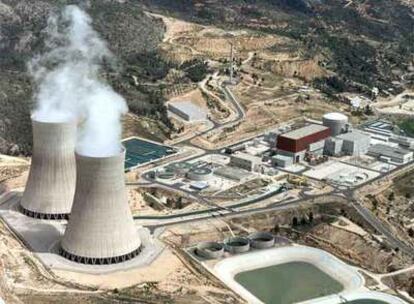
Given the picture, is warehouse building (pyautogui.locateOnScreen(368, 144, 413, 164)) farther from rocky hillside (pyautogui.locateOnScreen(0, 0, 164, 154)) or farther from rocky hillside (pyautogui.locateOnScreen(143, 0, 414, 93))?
rocky hillside (pyautogui.locateOnScreen(143, 0, 414, 93))

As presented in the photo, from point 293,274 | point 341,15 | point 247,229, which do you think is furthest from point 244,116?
point 341,15

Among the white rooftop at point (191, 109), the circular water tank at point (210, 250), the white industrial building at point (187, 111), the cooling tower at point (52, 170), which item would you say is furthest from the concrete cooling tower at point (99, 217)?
the white rooftop at point (191, 109)

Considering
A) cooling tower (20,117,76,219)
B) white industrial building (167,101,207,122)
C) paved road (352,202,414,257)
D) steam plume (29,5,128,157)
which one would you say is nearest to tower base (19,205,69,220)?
cooling tower (20,117,76,219)

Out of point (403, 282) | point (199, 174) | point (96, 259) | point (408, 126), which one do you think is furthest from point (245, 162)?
point (408, 126)

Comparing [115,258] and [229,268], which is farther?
[229,268]

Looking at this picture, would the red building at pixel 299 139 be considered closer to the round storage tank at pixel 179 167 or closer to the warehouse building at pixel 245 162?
the warehouse building at pixel 245 162

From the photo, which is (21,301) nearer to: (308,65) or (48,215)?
(48,215)

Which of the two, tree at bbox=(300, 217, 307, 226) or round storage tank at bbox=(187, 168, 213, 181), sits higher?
round storage tank at bbox=(187, 168, 213, 181)
